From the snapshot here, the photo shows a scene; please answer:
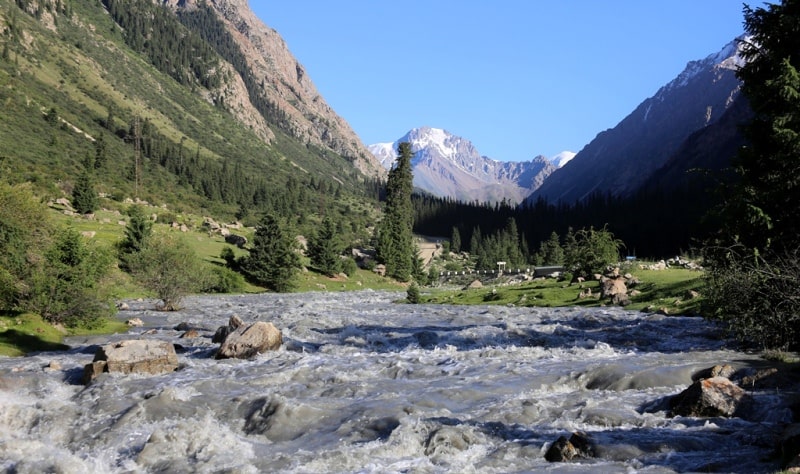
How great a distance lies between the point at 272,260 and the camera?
257ft

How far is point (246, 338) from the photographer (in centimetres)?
2727

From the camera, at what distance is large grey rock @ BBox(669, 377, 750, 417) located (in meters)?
15.5

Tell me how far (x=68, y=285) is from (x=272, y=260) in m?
47.5

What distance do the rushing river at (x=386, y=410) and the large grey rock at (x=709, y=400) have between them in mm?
476

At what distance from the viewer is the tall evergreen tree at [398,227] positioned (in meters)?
107

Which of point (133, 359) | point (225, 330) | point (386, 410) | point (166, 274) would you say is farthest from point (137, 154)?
point (386, 410)

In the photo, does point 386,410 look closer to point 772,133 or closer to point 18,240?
point 772,133

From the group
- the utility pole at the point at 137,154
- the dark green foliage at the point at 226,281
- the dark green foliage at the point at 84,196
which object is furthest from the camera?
the utility pole at the point at 137,154

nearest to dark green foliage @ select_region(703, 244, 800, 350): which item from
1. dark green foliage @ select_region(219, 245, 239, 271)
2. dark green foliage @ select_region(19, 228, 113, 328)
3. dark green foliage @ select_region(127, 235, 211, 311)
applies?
dark green foliage @ select_region(19, 228, 113, 328)

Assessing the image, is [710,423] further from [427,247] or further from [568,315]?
[427,247]

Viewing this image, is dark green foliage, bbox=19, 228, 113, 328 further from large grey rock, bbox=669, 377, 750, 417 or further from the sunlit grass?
the sunlit grass

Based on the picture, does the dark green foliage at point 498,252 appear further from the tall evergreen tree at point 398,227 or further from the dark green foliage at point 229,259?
the dark green foliage at point 229,259

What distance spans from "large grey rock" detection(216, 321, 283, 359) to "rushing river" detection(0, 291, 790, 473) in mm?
608

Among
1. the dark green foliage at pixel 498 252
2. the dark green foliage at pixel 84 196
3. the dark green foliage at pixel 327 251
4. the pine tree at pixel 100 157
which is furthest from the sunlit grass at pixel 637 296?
the pine tree at pixel 100 157
